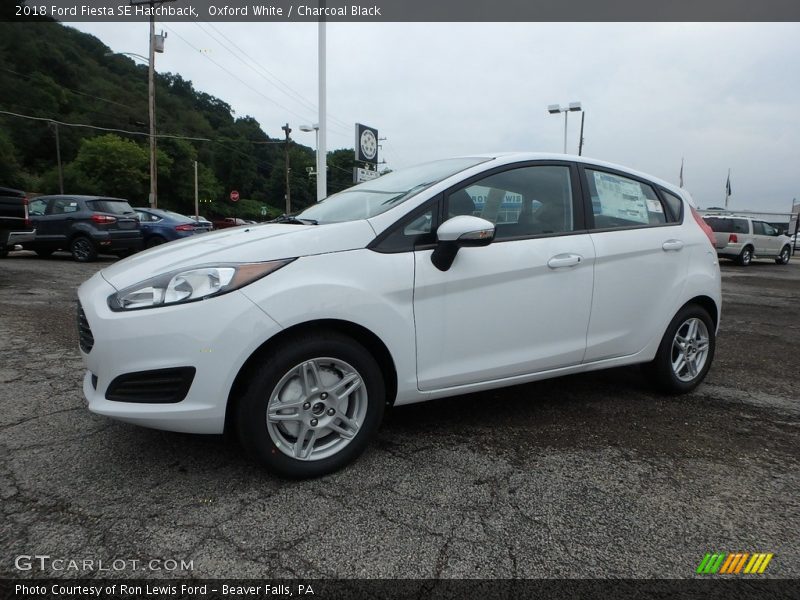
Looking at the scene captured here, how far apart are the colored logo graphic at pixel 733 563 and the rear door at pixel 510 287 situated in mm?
1223

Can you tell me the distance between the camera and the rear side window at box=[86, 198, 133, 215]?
39.0 ft

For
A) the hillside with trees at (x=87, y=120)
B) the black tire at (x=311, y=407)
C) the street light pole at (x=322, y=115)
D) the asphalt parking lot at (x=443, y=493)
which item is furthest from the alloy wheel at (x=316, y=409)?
the hillside with trees at (x=87, y=120)

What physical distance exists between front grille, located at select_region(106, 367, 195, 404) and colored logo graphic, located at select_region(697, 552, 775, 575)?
6.77 ft

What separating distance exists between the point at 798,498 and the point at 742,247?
19.3m

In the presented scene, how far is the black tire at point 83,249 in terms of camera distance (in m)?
11.9

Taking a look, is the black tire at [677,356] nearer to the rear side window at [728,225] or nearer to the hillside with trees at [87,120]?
the rear side window at [728,225]

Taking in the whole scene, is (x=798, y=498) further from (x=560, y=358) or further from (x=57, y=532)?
(x=57, y=532)

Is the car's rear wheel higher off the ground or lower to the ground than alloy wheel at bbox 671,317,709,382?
higher

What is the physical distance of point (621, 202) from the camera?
3.42m

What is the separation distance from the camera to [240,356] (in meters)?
2.17

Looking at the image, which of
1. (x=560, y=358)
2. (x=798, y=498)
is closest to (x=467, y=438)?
(x=560, y=358)

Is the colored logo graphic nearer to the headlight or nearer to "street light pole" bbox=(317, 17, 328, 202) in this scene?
the headlight

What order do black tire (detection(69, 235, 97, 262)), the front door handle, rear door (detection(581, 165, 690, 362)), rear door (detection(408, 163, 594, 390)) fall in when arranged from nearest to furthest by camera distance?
rear door (detection(408, 163, 594, 390)), rear door (detection(581, 165, 690, 362)), the front door handle, black tire (detection(69, 235, 97, 262))

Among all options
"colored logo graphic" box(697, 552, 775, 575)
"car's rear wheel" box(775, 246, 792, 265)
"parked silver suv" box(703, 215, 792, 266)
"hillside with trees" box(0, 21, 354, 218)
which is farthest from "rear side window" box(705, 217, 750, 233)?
"hillside with trees" box(0, 21, 354, 218)
